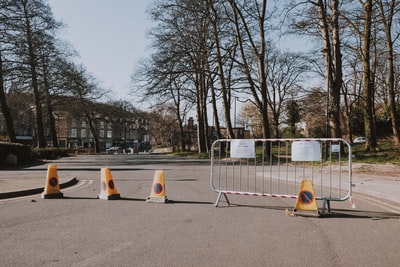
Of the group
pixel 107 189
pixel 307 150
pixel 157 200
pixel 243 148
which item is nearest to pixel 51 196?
pixel 107 189

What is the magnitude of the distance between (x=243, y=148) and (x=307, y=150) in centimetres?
162

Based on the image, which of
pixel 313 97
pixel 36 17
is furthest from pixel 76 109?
pixel 313 97

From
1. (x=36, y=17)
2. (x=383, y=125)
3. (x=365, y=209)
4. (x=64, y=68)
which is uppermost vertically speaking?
(x=36, y=17)

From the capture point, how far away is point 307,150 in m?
9.15

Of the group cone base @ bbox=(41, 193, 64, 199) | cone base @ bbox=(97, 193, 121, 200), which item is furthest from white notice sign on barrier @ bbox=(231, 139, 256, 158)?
cone base @ bbox=(41, 193, 64, 199)

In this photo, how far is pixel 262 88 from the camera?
3144 centimetres

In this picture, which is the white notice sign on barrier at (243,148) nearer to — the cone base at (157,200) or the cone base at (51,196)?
the cone base at (157,200)

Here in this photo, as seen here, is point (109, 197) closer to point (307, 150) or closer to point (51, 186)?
point (51, 186)

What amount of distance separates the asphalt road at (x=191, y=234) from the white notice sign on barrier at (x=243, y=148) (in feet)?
3.98

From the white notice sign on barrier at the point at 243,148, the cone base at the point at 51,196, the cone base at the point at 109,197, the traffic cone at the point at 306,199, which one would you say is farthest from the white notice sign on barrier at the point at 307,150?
the cone base at the point at 51,196

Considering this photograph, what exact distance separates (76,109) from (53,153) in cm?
685

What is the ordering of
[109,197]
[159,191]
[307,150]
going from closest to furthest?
[307,150], [159,191], [109,197]

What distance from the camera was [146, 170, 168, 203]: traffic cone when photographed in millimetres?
10055

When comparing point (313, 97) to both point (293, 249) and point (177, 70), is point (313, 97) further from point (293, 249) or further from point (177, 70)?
point (293, 249)
